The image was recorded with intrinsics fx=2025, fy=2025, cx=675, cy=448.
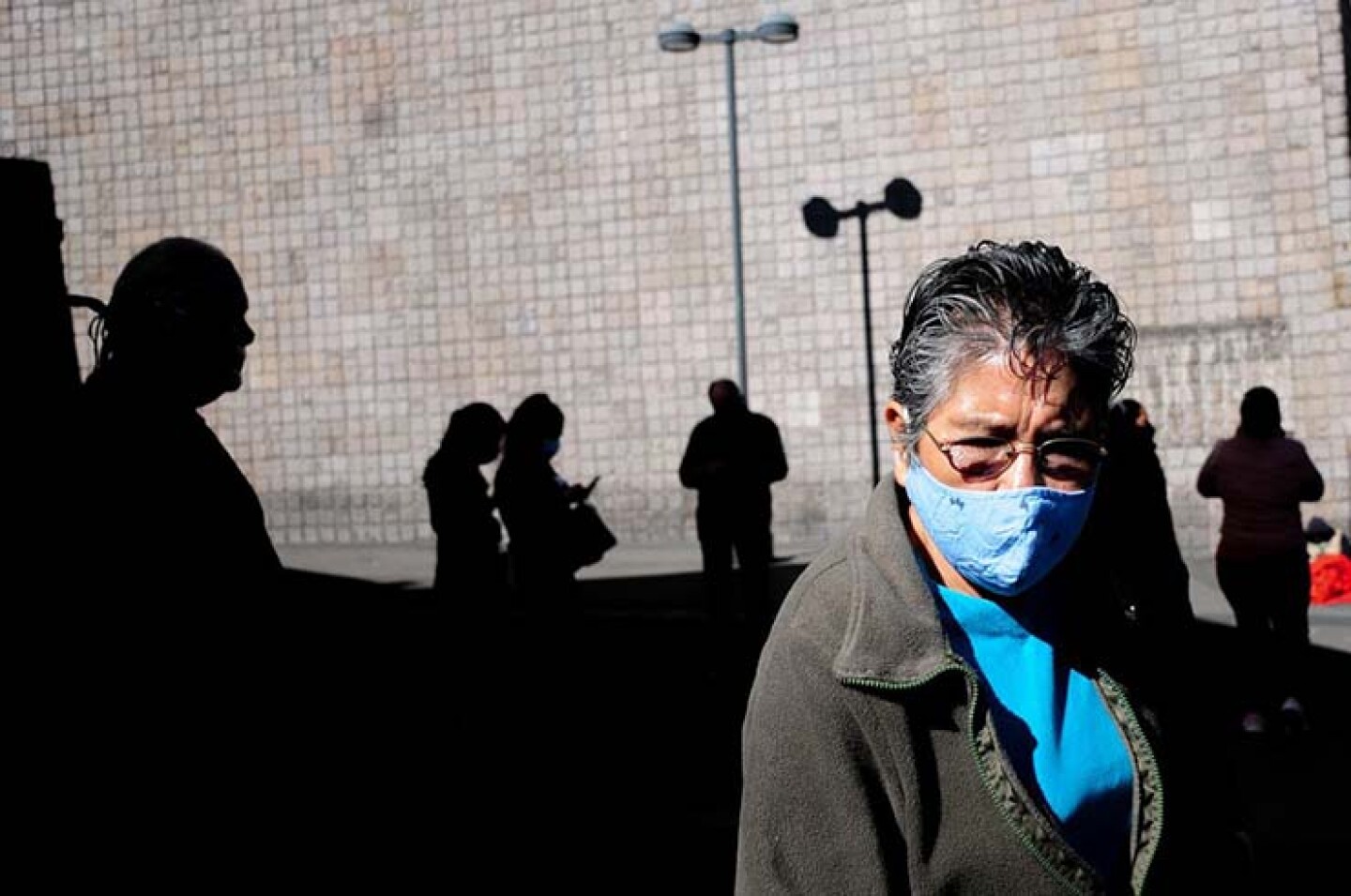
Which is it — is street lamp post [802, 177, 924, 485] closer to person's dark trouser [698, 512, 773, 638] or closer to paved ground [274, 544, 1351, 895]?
paved ground [274, 544, 1351, 895]

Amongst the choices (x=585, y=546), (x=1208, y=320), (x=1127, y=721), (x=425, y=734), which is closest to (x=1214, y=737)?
(x=1127, y=721)

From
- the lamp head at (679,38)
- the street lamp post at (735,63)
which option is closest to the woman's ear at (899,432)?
the street lamp post at (735,63)

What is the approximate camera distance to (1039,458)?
243 centimetres

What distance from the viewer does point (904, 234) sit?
60.9ft

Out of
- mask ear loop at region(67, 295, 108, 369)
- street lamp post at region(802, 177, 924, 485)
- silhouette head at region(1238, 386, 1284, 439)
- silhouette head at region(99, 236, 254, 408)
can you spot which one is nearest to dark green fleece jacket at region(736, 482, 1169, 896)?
silhouette head at region(99, 236, 254, 408)

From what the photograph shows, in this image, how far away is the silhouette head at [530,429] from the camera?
1038 cm

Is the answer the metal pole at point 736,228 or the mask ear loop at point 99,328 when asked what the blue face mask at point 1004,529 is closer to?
the mask ear loop at point 99,328

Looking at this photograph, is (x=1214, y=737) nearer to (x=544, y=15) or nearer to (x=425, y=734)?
(x=425, y=734)

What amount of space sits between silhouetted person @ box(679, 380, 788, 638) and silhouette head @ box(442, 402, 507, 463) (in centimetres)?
324

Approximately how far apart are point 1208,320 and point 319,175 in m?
8.70

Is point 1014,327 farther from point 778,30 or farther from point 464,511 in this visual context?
point 778,30

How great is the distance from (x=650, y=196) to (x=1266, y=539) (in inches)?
420

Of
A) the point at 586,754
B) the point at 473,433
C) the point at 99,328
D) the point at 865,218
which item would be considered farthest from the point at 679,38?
the point at 99,328

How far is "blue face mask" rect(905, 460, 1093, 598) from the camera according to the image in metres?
2.38
